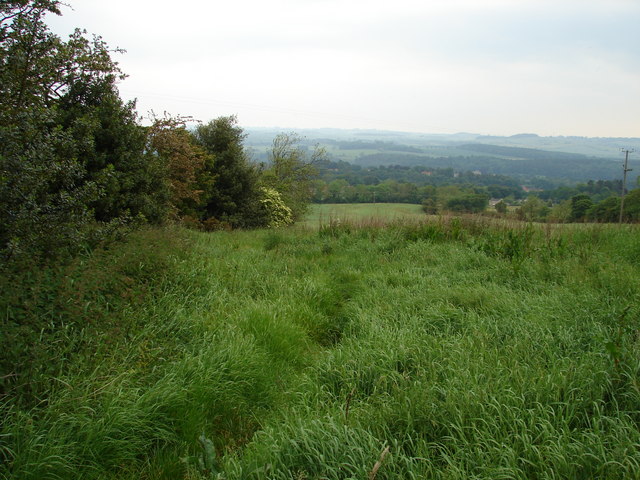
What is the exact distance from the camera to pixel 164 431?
9.03 feet

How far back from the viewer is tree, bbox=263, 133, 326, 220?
28516 millimetres

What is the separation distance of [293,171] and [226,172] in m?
13.9

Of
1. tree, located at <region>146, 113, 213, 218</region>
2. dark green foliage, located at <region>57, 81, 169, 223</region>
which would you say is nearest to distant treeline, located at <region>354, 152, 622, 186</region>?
tree, located at <region>146, 113, 213, 218</region>

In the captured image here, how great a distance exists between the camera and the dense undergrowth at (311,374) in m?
2.36

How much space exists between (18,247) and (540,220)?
1114 cm

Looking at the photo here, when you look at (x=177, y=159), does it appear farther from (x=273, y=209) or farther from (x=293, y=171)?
(x=293, y=171)

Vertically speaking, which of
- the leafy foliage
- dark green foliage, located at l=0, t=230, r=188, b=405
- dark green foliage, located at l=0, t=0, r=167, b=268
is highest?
dark green foliage, located at l=0, t=0, r=167, b=268

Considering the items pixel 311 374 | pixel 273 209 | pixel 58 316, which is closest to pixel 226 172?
pixel 273 209

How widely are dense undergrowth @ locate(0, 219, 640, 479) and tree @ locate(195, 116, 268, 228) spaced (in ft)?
38.4

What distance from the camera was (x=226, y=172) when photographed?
17.3 m

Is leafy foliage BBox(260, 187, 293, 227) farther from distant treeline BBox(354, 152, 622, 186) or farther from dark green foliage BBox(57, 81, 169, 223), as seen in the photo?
distant treeline BBox(354, 152, 622, 186)

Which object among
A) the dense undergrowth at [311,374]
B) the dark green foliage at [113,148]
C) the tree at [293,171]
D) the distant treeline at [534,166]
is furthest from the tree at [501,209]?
the distant treeline at [534,166]

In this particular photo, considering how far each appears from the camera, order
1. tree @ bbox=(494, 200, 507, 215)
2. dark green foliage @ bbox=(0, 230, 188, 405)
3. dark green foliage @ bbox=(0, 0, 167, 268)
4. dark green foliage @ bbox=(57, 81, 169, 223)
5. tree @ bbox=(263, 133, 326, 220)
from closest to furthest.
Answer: dark green foliage @ bbox=(0, 230, 188, 405), dark green foliage @ bbox=(0, 0, 167, 268), dark green foliage @ bbox=(57, 81, 169, 223), tree @ bbox=(494, 200, 507, 215), tree @ bbox=(263, 133, 326, 220)

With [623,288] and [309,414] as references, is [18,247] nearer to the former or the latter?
[309,414]
